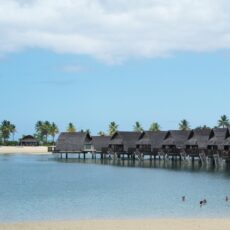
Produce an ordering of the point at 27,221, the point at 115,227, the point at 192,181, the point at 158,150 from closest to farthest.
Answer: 1. the point at 115,227
2. the point at 27,221
3. the point at 192,181
4. the point at 158,150

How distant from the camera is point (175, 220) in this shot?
26.7 m

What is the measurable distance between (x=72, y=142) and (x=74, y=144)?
0.49m

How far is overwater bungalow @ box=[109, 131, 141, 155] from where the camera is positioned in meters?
89.3

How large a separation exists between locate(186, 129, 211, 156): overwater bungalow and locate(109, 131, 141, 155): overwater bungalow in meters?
11.6

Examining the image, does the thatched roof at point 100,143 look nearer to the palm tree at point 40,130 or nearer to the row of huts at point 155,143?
the row of huts at point 155,143

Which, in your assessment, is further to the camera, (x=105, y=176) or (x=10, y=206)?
(x=105, y=176)

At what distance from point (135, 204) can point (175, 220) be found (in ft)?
22.1

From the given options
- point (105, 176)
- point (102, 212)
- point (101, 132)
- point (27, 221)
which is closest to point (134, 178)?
point (105, 176)

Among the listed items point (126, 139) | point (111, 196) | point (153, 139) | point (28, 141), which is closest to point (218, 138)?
point (153, 139)

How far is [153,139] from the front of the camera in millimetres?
87188

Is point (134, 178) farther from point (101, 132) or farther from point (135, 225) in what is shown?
point (101, 132)

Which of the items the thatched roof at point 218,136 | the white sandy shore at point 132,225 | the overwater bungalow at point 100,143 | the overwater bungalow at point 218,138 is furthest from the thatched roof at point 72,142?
the white sandy shore at point 132,225

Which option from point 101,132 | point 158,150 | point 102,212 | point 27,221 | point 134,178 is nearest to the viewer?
point 27,221

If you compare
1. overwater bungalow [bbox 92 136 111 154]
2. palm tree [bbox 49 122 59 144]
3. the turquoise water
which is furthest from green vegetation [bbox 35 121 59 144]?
the turquoise water
